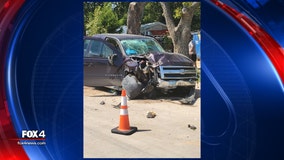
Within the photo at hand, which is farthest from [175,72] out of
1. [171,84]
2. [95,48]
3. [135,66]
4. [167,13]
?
[95,48]

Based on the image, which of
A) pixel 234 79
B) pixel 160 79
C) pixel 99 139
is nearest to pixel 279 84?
pixel 234 79

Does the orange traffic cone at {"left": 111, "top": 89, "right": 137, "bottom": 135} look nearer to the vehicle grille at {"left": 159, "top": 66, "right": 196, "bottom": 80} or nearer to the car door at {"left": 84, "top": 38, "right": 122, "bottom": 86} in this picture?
the car door at {"left": 84, "top": 38, "right": 122, "bottom": 86}

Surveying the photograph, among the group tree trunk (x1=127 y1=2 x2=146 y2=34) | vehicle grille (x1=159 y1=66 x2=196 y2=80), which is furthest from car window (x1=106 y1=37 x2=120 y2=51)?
vehicle grille (x1=159 y1=66 x2=196 y2=80)

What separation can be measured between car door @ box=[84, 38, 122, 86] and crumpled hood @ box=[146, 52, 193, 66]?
427 mm

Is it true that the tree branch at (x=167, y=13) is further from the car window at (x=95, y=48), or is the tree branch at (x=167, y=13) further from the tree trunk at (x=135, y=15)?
the car window at (x=95, y=48)

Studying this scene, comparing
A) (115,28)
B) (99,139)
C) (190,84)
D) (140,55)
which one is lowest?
(99,139)

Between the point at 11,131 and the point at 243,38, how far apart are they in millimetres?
2690

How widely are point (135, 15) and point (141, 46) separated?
1.76ft

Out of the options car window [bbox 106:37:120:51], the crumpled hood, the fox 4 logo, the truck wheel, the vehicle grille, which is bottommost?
the fox 4 logo

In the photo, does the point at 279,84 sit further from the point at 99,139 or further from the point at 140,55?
the point at 99,139

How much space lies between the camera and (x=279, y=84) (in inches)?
168

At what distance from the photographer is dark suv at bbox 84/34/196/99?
4.66m

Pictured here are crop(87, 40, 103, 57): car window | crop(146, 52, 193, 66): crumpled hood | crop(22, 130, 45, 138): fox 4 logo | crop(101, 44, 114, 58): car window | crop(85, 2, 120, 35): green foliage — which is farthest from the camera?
crop(101, 44, 114, 58): car window

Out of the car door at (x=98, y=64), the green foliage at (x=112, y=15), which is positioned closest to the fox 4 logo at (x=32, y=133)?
the car door at (x=98, y=64)
